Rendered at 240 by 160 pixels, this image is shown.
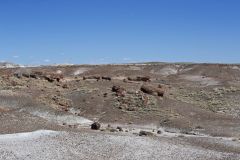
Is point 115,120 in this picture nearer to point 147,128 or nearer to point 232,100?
point 147,128

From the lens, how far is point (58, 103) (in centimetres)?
4706

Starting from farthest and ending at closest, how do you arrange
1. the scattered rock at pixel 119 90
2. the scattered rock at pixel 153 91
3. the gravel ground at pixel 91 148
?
the scattered rock at pixel 153 91, the scattered rock at pixel 119 90, the gravel ground at pixel 91 148

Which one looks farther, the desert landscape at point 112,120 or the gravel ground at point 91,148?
the desert landscape at point 112,120

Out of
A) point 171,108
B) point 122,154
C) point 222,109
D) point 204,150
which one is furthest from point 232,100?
point 122,154

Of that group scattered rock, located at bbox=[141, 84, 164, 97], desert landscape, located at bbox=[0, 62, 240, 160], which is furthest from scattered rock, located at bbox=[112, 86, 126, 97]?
scattered rock, located at bbox=[141, 84, 164, 97]

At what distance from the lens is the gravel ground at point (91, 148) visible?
24578 mm

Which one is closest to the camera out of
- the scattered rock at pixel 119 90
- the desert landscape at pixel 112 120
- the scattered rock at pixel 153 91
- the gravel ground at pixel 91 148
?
the gravel ground at pixel 91 148

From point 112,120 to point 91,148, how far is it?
16.6 meters

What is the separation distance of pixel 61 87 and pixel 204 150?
98.2 feet

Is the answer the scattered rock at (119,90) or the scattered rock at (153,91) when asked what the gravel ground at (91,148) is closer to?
the scattered rock at (119,90)

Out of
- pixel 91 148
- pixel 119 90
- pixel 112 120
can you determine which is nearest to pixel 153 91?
pixel 119 90

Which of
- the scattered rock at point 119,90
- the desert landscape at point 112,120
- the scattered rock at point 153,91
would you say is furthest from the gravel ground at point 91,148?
the scattered rock at point 153,91

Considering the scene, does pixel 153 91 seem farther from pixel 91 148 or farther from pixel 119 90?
pixel 91 148

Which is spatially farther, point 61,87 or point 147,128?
point 61,87
